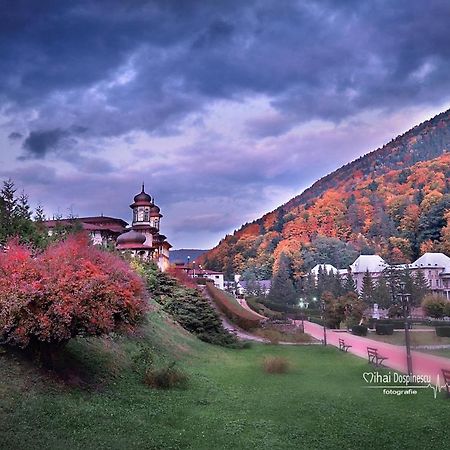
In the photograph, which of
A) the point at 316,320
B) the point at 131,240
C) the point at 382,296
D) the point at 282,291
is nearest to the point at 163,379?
the point at 131,240

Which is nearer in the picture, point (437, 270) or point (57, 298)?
point (57, 298)

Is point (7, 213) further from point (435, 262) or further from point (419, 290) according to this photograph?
point (435, 262)

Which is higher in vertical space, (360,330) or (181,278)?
(181,278)

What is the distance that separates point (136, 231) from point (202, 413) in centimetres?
3262

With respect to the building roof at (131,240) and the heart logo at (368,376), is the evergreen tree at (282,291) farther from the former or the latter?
the heart logo at (368,376)

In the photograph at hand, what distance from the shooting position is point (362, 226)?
311 feet

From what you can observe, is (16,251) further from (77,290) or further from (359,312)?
(359,312)

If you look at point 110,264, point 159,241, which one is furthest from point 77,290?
point 159,241

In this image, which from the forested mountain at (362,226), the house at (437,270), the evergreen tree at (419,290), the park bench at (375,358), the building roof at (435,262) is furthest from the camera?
the forested mountain at (362,226)

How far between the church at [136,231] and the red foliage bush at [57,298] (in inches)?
733

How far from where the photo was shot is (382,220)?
294 ft

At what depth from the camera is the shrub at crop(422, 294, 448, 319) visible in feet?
133

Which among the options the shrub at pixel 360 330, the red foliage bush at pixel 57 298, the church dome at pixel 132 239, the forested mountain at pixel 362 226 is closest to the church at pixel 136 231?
the church dome at pixel 132 239

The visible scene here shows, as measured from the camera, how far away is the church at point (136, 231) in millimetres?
37938
